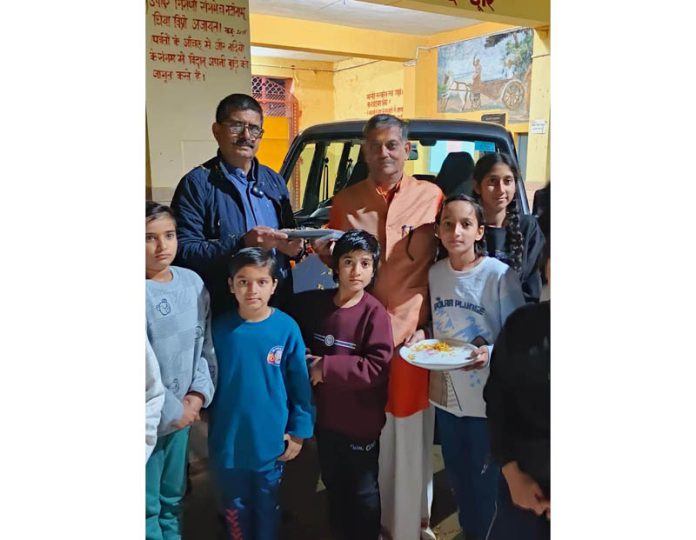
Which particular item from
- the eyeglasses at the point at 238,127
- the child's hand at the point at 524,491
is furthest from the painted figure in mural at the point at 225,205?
the child's hand at the point at 524,491

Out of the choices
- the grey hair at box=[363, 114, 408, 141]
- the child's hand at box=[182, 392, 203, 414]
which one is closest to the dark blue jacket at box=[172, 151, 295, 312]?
the child's hand at box=[182, 392, 203, 414]

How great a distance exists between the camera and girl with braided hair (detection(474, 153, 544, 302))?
6.34ft

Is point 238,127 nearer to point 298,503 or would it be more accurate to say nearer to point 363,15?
point 363,15

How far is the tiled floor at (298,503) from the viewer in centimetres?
183

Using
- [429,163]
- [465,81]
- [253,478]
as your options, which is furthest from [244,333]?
[465,81]

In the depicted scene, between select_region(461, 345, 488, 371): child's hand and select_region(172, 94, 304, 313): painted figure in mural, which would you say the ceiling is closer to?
select_region(172, 94, 304, 313): painted figure in mural

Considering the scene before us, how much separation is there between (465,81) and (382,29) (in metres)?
0.35

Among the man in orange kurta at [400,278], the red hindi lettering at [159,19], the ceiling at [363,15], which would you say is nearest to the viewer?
the red hindi lettering at [159,19]

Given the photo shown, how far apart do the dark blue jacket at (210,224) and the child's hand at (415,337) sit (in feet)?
1.57

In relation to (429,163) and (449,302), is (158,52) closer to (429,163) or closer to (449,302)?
(429,163)

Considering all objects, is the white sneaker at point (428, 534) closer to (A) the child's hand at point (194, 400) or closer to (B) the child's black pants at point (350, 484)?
(B) the child's black pants at point (350, 484)

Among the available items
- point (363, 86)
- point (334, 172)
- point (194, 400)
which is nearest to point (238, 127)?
point (334, 172)

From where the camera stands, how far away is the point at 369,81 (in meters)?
2.02

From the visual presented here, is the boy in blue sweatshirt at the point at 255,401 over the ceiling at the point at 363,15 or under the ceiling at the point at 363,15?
under
